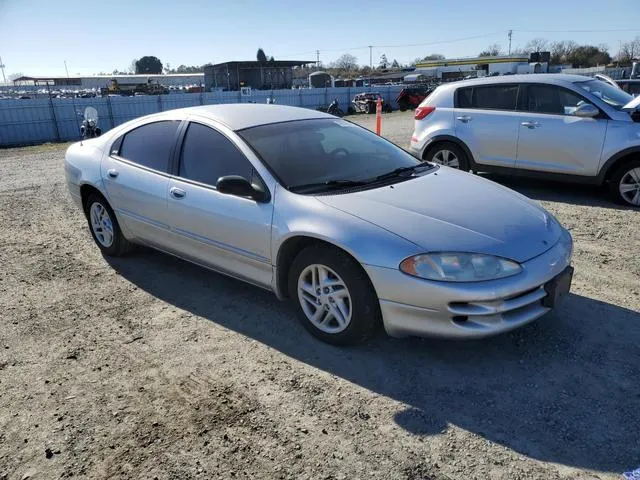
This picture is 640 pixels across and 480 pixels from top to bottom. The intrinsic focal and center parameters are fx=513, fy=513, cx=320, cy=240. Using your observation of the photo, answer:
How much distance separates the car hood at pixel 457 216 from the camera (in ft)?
10.1

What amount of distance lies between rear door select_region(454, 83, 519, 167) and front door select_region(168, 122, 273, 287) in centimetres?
486

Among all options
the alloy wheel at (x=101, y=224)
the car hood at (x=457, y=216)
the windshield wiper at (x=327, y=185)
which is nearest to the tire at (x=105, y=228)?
the alloy wheel at (x=101, y=224)

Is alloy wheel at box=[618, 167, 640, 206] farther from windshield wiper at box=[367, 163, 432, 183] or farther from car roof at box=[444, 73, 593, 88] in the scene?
windshield wiper at box=[367, 163, 432, 183]

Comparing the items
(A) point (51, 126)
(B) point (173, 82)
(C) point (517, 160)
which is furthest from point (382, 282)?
(B) point (173, 82)

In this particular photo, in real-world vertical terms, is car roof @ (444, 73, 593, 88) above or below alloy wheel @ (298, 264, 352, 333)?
above

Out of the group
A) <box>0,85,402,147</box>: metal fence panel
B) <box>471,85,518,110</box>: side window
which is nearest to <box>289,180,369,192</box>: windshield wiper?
<box>471,85,518,110</box>: side window

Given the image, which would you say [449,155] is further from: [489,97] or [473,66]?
[473,66]

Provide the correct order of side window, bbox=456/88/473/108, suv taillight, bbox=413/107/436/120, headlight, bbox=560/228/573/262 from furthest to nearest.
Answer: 1. suv taillight, bbox=413/107/436/120
2. side window, bbox=456/88/473/108
3. headlight, bbox=560/228/573/262

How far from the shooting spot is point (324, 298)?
3418 millimetres

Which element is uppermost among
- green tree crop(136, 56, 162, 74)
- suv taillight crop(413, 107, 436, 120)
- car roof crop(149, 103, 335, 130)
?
green tree crop(136, 56, 162, 74)

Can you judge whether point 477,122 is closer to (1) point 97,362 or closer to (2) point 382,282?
(2) point 382,282

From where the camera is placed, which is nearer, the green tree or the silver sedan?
the silver sedan

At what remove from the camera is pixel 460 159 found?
7.98 meters

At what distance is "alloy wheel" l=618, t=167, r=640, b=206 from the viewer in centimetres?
659
